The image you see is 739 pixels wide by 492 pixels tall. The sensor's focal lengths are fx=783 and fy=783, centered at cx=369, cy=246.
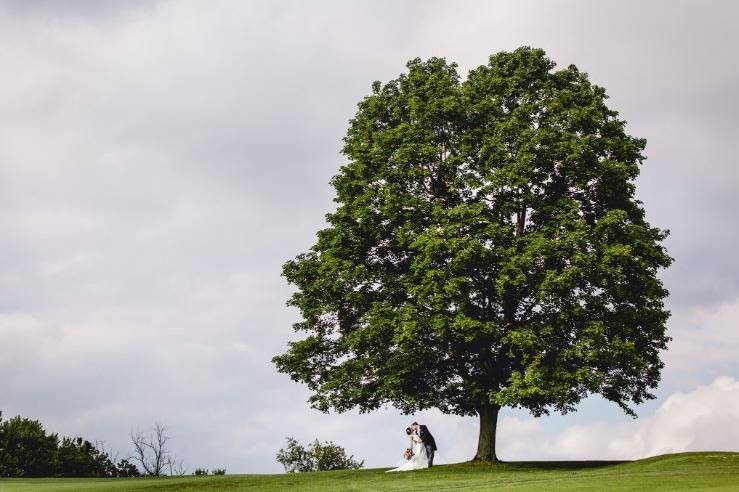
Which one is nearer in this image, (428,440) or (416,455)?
(416,455)

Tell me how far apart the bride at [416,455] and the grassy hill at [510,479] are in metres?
0.86

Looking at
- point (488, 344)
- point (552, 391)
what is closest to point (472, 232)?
point (488, 344)

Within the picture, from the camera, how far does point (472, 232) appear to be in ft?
116

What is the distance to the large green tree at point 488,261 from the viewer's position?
34219 mm

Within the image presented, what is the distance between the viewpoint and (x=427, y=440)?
3794 cm

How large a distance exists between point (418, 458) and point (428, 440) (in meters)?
1.01

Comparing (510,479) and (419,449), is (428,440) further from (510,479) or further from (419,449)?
(510,479)

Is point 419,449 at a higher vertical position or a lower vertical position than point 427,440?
lower

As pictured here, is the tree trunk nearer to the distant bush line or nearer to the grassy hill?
the grassy hill

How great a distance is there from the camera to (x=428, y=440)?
38.0m

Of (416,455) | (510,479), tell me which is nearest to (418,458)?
(416,455)

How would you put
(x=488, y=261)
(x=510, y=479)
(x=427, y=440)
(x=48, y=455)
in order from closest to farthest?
(x=510, y=479) → (x=488, y=261) → (x=427, y=440) → (x=48, y=455)

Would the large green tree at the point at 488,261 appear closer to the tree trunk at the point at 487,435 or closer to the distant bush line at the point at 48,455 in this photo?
the tree trunk at the point at 487,435

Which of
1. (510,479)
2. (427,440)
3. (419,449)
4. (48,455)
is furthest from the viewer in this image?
(48,455)
